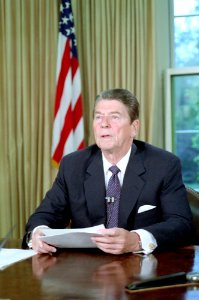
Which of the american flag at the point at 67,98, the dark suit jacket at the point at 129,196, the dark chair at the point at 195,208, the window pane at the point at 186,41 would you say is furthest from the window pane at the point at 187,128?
the dark suit jacket at the point at 129,196

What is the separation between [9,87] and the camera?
427cm

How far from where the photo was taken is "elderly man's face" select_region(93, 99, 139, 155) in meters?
2.39

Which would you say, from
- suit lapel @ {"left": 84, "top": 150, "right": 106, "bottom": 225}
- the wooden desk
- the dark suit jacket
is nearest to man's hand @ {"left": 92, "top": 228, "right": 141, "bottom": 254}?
the wooden desk

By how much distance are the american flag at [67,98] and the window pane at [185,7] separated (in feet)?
3.36

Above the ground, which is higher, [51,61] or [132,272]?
[51,61]

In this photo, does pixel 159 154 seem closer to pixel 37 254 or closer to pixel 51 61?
pixel 37 254

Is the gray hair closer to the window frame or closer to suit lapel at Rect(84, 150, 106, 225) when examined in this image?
suit lapel at Rect(84, 150, 106, 225)

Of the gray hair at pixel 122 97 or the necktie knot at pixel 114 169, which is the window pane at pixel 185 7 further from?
the necktie knot at pixel 114 169

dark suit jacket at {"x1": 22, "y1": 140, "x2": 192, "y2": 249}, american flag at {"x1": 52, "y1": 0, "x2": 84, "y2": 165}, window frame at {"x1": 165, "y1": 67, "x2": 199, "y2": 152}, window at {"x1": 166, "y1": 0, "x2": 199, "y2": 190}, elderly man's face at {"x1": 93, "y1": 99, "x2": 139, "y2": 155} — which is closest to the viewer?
dark suit jacket at {"x1": 22, "y1": 140, "x2": 192, "y2": 249}

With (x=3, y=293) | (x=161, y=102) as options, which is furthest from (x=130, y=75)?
(x=3, y=293)

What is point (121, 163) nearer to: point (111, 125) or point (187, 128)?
point (111, 125)

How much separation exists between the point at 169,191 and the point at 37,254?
71 centimetres

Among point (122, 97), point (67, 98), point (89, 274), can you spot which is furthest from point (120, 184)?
point (67, 98)

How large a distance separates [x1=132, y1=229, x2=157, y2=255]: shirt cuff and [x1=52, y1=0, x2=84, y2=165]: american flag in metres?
2.10
